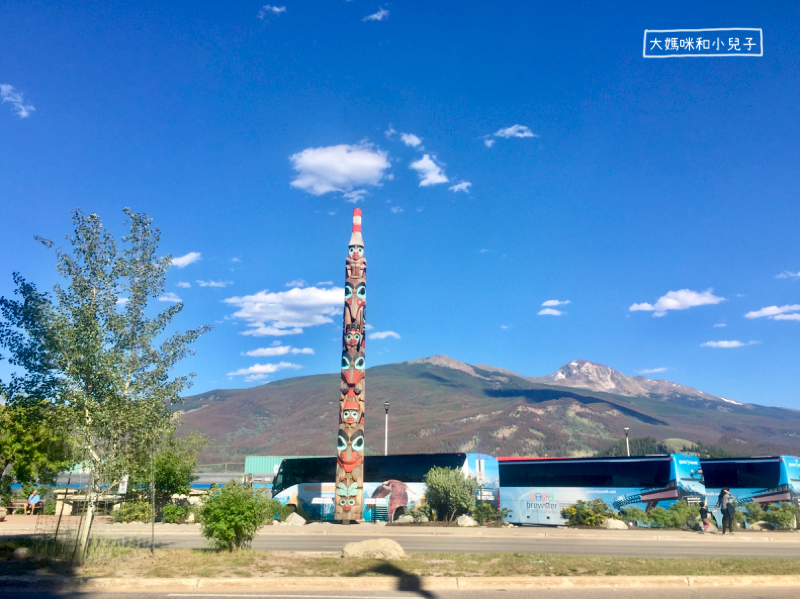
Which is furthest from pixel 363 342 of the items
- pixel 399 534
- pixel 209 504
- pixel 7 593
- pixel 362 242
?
pixel 7 593

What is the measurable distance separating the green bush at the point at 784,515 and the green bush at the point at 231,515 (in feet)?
88.0

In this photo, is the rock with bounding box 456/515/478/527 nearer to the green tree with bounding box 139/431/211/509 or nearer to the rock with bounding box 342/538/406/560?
the rock with bounding box 342/538/406/560

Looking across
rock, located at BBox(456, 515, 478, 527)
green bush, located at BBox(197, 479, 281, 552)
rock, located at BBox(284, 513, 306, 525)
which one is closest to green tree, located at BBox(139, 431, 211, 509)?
rock, located at BBox(284, 513, 306, 525)

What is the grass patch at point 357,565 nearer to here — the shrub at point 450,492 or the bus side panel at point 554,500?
the bus side panel at point 554,500

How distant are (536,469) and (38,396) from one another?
26.1 m

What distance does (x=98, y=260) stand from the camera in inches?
680

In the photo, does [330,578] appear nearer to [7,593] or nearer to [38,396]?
[7,593]

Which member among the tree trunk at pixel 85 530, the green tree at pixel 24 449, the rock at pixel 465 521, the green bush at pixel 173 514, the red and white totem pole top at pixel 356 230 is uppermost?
the red and white totem pole top at pixel 356 230

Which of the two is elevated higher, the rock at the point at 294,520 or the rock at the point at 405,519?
the rock at the point at 405,519

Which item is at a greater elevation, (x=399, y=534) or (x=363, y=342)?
(x=363, y=342)

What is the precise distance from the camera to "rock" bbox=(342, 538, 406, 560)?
16.6 metres

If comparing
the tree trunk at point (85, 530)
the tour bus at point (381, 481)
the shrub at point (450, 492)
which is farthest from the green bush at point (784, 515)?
the tree trunk at point (85, 530)

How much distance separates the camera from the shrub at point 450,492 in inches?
1287

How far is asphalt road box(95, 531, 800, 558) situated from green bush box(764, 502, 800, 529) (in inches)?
237
